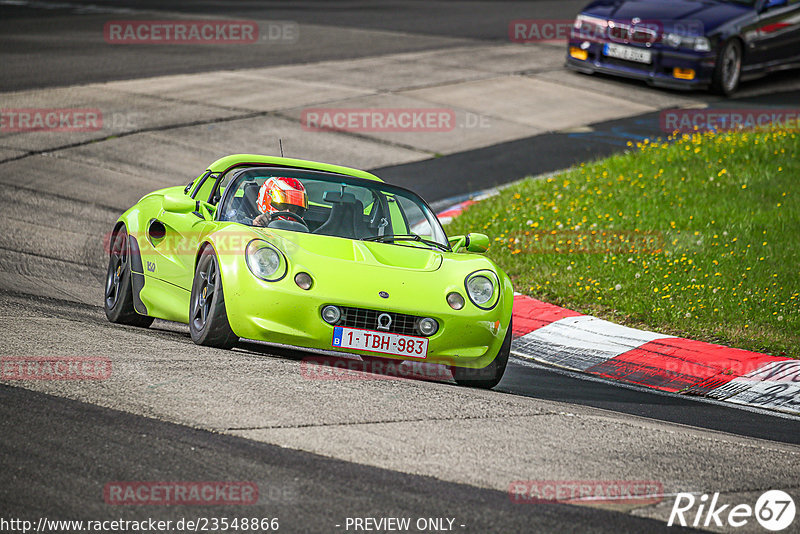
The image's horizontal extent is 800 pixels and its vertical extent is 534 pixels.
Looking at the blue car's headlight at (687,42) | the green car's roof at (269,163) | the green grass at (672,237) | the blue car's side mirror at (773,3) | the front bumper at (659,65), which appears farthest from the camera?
the blue car's side mirror at (773,3)

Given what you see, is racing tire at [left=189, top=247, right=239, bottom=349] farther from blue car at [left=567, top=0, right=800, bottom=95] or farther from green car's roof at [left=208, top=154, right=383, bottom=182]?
blue car at [left=567, top=0, right=800, bottom=95]

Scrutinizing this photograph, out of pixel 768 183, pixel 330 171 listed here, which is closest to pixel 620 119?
pixel 768 183

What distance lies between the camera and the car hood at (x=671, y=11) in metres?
17.8

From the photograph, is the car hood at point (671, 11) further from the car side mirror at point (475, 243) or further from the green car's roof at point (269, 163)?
the car side mirror at point (475, 243)

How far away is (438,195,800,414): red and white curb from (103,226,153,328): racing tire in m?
2.85

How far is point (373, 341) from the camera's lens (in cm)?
656

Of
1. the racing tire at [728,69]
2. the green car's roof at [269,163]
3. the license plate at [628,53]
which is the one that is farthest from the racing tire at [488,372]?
the racing tire at [728,69]

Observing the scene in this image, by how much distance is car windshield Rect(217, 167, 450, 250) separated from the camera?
297 inches

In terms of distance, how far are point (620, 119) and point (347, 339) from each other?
11.7 m

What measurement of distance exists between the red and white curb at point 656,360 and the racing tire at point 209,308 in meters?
2.63

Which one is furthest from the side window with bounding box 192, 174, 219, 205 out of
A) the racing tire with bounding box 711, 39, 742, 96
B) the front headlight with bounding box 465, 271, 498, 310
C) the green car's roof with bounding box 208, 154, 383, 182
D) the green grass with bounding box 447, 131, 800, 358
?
the racing tire with bounding box 711, 39, 742, 96

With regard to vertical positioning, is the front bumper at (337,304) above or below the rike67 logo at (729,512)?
above

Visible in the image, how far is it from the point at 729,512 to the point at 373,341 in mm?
2482

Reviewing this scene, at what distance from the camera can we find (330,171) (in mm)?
8148
